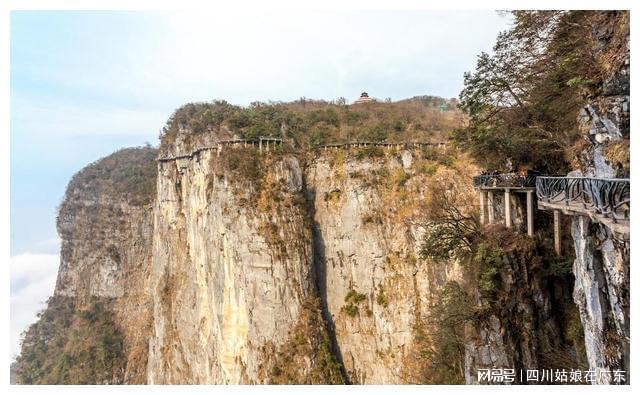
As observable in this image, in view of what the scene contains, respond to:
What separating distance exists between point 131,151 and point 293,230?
36.2 metres

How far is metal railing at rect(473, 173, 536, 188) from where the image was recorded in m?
9.72

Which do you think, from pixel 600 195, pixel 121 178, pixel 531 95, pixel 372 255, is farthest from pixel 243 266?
pixel 121 178

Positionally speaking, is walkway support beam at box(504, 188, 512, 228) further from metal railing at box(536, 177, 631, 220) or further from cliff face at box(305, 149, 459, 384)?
cliff face at box(305, 149, 459, 384)

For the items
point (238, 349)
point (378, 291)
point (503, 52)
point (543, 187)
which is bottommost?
point (238, 349)

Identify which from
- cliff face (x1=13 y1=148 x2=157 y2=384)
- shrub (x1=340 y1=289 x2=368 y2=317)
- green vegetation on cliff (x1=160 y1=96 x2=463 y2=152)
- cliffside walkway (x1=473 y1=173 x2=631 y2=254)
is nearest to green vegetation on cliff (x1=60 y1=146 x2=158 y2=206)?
cliff face (x1=13 y1=148 x2=157 y2=384)

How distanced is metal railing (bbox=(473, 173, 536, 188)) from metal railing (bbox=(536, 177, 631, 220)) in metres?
2.22

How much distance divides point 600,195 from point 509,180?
13.3 ft

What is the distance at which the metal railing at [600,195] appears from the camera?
18.0 feet

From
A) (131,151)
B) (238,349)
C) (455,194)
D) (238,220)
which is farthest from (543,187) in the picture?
(131,151)

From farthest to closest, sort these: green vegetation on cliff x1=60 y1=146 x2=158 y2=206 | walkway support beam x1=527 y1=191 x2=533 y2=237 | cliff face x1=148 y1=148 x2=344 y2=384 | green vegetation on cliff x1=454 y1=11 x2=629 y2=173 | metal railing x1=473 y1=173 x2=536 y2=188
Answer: green vegetation on cliff x1=60 y1=146 x2=158 y2=206, cliff face x1=148 y1=148 x2=344 y2=384, metal railing x1=473 y1=173 x2=536 y2=188, walkway support beam x1=527 y1=191 x2=533 y2=237, green vegetation on cliff x1=454 y1=11 x2=629 y2=173

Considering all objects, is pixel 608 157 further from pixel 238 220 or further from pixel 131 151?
pixel 131 151

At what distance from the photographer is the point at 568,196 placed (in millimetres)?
7082

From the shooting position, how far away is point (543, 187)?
8344 millimetres
